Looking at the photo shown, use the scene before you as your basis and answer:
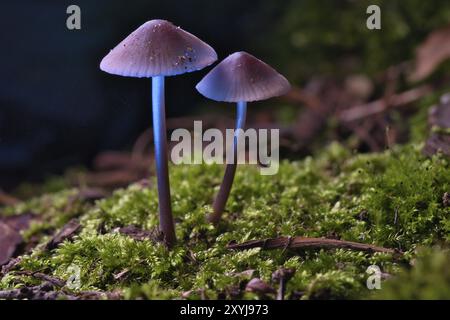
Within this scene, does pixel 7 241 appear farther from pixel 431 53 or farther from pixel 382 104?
pixel 431 53

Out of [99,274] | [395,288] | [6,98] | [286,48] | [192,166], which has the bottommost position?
[99,274]

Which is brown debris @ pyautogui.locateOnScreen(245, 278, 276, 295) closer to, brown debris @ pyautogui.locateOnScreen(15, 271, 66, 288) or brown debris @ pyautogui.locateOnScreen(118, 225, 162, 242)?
brown debris @ pyautogui.locateOnScreen(118, 225, 162, 242)

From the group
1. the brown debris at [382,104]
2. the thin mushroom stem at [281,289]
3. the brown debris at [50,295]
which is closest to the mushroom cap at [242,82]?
the thin mushroom stem at [281,289]

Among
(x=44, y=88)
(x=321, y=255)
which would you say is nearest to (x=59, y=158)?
(x=44, y=88)

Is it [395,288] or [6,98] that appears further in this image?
[6,98]

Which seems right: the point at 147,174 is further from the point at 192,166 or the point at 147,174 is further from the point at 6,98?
the point at 6,98

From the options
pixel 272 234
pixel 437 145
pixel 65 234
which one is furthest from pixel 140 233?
pixel 437 145

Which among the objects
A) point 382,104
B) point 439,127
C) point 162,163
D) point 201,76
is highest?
point 201,76
